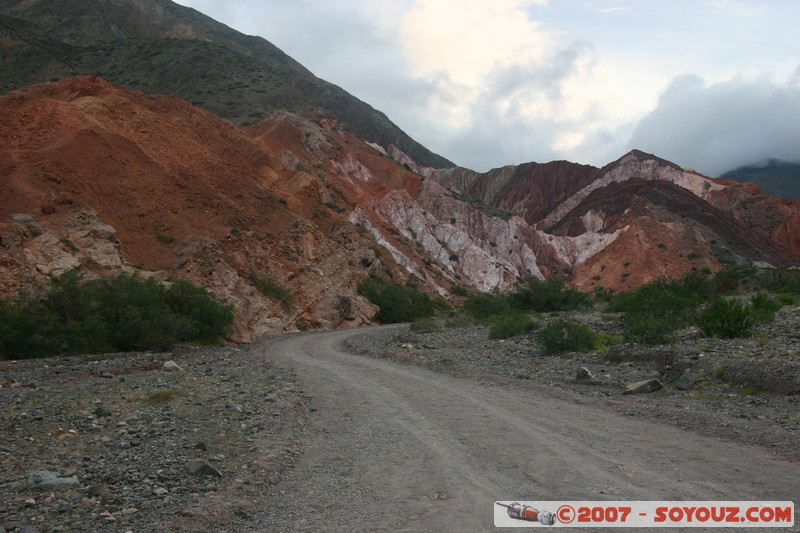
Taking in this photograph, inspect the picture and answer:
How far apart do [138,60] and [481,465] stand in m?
95.6

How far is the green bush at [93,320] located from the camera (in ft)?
60.6

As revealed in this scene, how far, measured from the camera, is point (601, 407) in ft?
33.9

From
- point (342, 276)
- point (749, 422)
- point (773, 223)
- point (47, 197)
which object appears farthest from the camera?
point (773, 223)

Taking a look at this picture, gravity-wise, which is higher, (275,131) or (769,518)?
(275,131)

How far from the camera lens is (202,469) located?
21.2 ft

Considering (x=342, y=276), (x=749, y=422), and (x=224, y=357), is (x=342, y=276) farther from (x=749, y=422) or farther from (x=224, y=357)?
(x=749, y=422)

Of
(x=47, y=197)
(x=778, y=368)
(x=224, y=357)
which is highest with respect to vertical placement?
(x=47, y=197)

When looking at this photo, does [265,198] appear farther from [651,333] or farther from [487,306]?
[651,333]

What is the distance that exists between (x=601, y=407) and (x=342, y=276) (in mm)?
36376

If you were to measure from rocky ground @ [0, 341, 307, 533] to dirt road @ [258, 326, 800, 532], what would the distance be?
21.9 inches

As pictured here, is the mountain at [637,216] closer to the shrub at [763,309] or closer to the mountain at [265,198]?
the mountain at [265,198]

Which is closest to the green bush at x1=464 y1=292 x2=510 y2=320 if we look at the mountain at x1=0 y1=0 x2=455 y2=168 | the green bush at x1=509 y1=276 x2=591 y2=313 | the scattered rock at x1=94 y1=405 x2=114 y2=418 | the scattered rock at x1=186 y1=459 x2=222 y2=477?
the green bush at x1=509 y1=276 x2=591 y2=313

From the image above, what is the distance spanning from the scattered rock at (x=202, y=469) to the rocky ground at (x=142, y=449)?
12mm

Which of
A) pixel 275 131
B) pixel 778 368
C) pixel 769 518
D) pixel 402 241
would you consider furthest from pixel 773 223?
pixel 769 518
